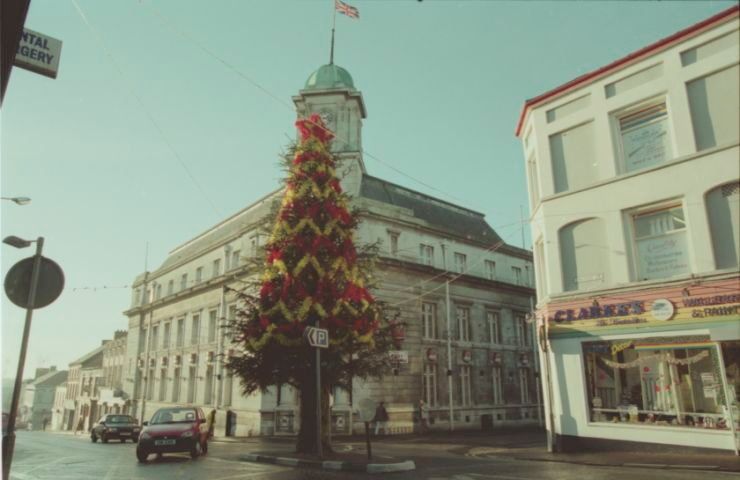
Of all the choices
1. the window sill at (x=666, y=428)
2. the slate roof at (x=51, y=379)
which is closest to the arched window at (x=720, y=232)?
the window sill at (x=666, y=428)

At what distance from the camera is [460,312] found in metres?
35.0

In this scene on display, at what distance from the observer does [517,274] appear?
40.3 metres

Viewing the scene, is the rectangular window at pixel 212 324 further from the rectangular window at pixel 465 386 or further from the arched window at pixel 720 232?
the arched window at pixel 720 232

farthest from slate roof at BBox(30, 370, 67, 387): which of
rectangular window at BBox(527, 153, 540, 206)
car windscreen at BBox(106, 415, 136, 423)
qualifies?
rectangular window at BBox(527, 153, 540, 206)

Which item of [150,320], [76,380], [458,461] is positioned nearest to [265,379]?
[458,461]

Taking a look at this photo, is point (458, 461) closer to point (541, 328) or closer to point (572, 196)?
point (541, 328)

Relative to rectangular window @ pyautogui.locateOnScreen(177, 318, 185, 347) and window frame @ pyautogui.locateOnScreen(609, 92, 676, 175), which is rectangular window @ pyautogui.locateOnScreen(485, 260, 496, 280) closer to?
rectangular window @ pyautogui.locateOnScreen(177, 318, 185, 347)

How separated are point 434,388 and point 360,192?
43.4 ft

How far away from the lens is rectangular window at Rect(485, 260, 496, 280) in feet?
124

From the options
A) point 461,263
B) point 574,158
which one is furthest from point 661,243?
point 461,263

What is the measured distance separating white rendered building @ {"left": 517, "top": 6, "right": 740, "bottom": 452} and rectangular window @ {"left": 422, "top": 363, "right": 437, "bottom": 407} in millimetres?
15278

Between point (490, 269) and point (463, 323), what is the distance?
544cm

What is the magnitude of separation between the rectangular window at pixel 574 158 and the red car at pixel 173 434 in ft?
43.4

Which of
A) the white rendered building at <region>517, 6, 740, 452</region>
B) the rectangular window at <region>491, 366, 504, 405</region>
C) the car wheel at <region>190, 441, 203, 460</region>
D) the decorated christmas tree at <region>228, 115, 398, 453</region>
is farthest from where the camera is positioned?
the rectangular window at <region>491, 366, 504, 405</region>
